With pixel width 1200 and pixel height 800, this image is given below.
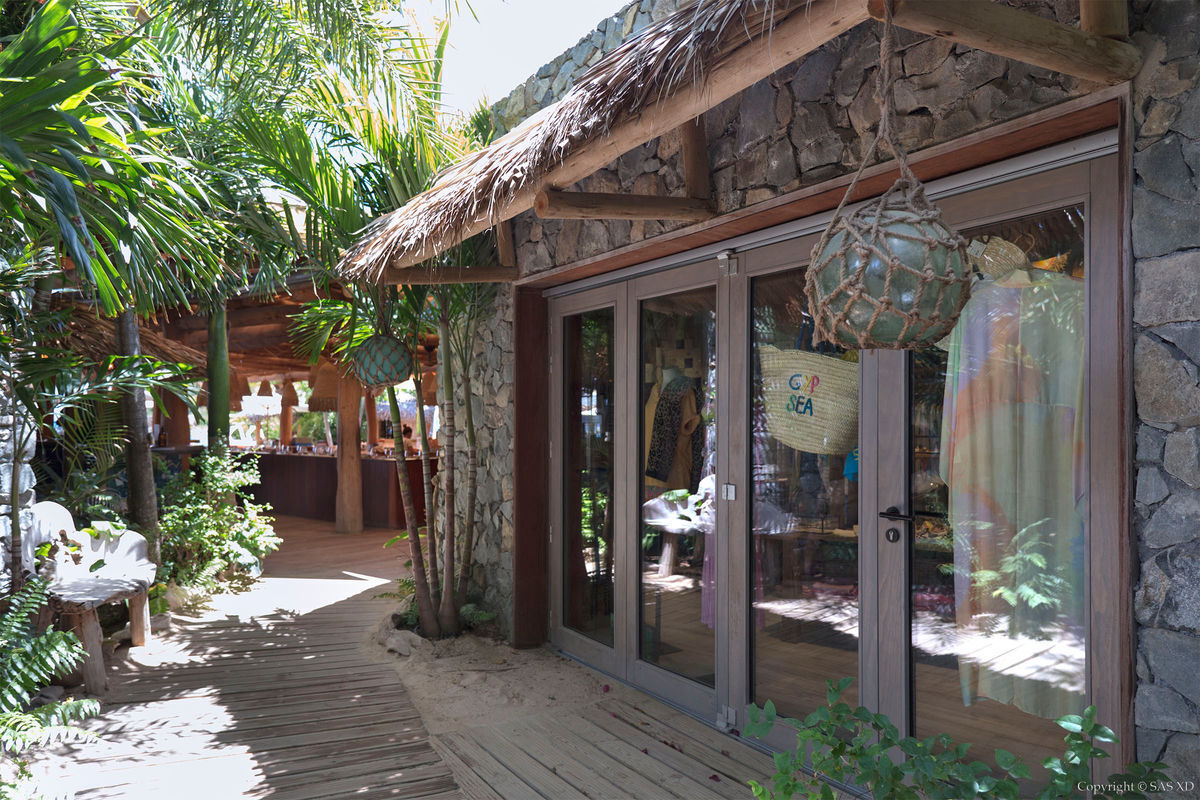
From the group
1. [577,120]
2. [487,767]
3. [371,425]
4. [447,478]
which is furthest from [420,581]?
[371,425]

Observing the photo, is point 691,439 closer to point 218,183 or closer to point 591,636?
point 591,636

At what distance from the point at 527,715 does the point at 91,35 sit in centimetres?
407

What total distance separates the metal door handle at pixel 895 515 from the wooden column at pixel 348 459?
7.14 metres

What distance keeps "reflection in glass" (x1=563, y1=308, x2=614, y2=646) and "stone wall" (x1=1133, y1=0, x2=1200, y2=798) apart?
2536 millimetres

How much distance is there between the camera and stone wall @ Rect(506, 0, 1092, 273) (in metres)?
2.11

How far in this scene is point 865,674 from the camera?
2.72 metres

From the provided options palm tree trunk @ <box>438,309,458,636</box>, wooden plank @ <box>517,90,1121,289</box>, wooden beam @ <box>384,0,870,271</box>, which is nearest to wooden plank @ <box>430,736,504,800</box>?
palm tree trunk @ <box>438,309,458,636</box>

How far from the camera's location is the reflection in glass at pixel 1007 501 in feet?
7.24

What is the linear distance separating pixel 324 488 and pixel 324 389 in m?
1.44

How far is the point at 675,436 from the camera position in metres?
3.68

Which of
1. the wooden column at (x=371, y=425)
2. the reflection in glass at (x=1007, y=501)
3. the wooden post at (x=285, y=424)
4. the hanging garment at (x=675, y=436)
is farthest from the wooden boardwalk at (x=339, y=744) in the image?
the wooden post at (x=285, y=424)

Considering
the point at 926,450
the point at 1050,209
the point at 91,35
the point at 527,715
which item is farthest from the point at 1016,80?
the point at 91,35

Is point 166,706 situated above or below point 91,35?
below

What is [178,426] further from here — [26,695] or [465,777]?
[465,777]
